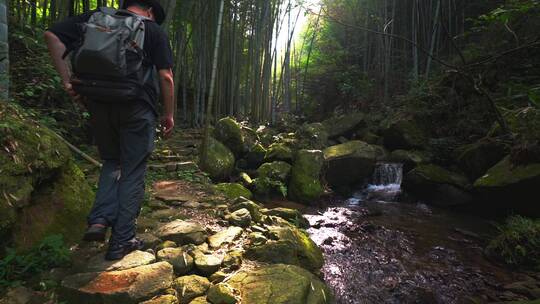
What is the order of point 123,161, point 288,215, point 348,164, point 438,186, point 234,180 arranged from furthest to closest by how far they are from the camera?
point 348,164 < point 438,186 < point 234,180 < point 288,215 < point 123,161

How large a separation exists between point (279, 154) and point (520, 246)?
400 cm

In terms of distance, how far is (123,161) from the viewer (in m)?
1.75

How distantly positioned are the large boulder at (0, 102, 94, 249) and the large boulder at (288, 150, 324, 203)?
3844mm

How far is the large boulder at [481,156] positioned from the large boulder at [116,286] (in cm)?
562

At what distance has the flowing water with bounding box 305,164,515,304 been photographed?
292 centimetres

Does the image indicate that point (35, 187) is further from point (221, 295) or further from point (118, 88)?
point (221, 295)

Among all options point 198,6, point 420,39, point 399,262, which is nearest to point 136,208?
point 399,262

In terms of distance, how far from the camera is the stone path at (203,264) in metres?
1.57

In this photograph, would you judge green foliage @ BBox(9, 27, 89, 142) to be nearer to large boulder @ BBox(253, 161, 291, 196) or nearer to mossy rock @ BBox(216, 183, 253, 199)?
mossy rock @ BBox(216, 183, 253, 199)

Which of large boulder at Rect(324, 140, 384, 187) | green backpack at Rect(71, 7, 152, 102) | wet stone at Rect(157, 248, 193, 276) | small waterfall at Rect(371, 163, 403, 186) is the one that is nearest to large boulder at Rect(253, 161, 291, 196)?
large boulder at Rect(324, 140, 384, 187)

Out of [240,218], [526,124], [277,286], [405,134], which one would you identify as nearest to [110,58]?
[277,286]

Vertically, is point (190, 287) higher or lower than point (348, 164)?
higher

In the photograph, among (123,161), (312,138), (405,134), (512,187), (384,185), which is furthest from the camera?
(312,138)

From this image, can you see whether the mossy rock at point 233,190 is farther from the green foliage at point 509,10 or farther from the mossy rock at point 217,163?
the green foliage at point 509,10
